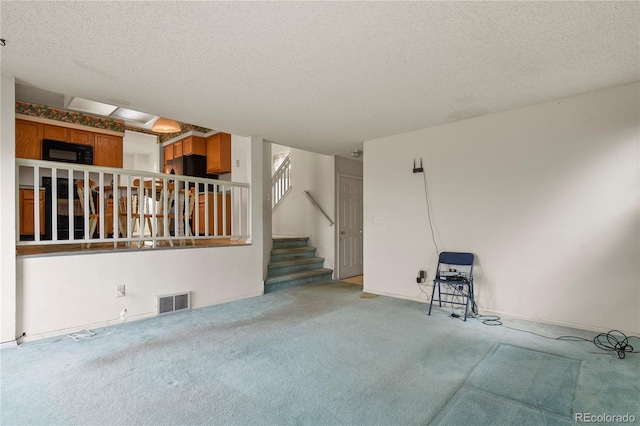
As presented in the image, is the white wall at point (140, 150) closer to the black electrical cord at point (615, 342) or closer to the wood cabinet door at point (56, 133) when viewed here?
the wood cabinet door at point (56, 133)

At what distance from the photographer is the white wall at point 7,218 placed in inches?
106

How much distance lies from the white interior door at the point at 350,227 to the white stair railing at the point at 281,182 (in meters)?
1.48

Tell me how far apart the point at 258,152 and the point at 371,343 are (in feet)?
10.8

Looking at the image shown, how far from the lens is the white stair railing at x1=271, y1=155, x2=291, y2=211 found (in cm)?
718

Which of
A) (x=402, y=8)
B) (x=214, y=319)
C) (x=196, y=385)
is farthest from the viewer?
(x=214, y=319)

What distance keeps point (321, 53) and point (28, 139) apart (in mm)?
5910

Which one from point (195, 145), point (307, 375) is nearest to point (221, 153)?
point (195, 145)

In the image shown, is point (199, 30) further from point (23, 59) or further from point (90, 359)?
point (90, 359)

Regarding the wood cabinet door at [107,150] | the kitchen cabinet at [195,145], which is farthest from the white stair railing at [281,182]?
the wood cabinet door at [107,150]

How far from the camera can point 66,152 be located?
561cm

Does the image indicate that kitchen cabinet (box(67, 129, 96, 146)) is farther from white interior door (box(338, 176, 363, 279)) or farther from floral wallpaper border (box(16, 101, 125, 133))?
white interior door (box(338, 176, 363, 279))

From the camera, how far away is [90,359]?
251 centimetres

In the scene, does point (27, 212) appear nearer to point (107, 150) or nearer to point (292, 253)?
point (107, 150)

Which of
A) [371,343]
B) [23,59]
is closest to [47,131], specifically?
[23,59]
